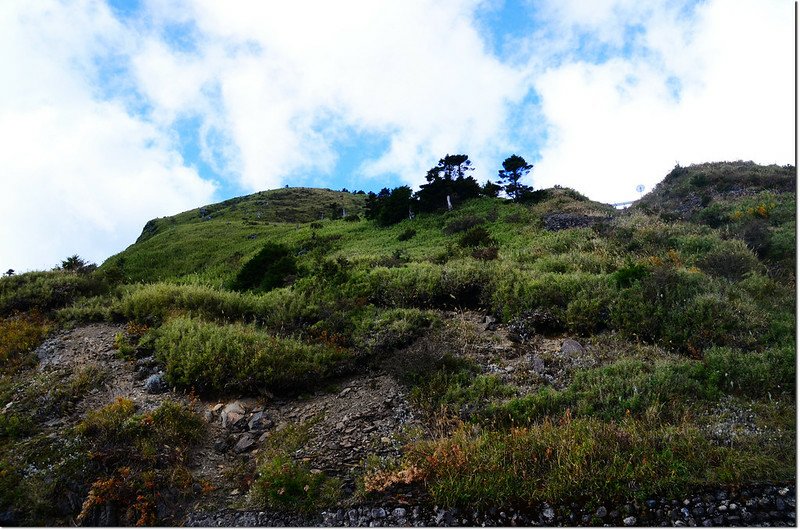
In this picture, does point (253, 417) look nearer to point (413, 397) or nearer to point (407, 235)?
point (413, 397)

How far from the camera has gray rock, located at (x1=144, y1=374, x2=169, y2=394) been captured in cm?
826

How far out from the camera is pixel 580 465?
5262 millimetres

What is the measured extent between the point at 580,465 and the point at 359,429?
3.25m

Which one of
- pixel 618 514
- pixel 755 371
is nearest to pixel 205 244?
pixel 755 371

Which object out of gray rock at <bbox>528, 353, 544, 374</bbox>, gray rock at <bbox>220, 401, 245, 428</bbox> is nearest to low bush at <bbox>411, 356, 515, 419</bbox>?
gray rock at <bbox>528, 353, 544, 374</bbox>

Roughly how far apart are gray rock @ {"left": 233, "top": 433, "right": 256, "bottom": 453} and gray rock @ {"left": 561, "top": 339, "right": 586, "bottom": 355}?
226 inches

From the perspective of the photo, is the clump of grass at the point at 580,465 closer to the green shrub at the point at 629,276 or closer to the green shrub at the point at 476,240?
the green shrub at the point at 629,276

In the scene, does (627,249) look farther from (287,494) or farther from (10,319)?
(10,319)

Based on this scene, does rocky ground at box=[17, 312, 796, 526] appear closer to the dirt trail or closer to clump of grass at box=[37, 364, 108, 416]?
the dirt trail

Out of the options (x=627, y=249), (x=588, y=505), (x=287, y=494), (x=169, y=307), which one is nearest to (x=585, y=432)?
(x=588, y=505)

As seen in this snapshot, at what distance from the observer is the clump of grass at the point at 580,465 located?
4.98 metres

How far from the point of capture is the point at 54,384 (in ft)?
26.5

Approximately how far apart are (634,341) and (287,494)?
712 cm

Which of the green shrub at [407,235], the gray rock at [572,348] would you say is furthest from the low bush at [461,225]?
the gray rock at [572,348]
